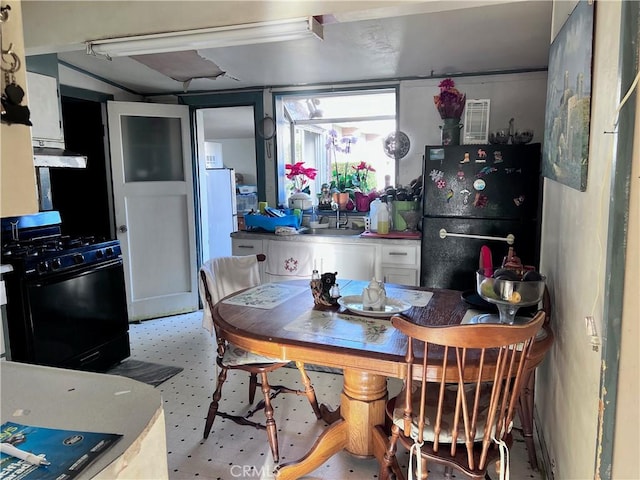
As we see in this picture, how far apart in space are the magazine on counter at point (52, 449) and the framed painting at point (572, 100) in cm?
152

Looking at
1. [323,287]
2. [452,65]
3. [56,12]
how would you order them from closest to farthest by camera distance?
1. [323,287]
2. [56,12]
3. [452,65]

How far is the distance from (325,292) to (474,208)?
146 cm

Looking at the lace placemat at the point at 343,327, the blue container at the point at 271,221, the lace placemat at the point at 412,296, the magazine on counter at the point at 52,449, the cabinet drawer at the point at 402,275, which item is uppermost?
the blue container at the point at 271,221

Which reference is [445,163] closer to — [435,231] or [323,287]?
[435,231]

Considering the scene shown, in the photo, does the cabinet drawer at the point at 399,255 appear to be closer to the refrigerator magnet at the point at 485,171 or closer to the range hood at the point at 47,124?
the refrigerator magnet at the point at 485,171

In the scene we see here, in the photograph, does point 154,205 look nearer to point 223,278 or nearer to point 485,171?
Answer: point 223,278

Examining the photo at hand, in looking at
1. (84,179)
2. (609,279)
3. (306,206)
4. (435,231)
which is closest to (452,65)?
(435,231)

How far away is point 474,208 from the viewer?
3018 millimetres

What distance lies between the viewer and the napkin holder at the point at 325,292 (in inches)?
81.7

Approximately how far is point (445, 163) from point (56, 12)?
247 centimetres

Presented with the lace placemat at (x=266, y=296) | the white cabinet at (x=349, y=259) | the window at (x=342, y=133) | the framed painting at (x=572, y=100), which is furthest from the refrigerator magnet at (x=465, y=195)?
the lace placemat at (x=266, y=296)

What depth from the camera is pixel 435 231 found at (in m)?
3.15

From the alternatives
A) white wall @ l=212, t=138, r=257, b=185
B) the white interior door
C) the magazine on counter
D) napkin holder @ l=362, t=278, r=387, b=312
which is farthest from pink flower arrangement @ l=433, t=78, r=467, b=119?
white wall @ l=212, t=138, r=257, b=185

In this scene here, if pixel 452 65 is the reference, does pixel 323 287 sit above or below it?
below
